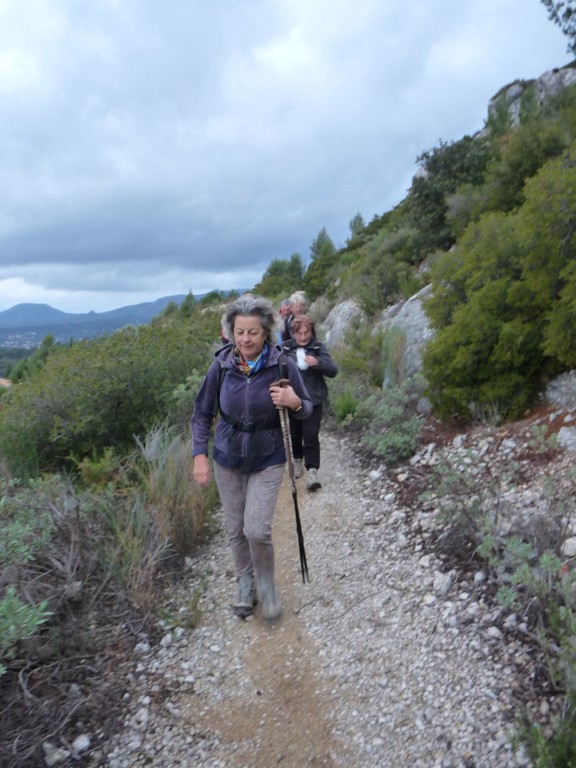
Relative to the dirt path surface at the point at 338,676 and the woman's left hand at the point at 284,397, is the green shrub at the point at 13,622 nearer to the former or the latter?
the dirt path surface at the point at 338,676

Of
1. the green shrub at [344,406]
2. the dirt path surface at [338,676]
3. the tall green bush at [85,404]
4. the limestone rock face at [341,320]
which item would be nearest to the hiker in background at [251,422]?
the dirt path surface at [338,676]

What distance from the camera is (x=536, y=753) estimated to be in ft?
6.84

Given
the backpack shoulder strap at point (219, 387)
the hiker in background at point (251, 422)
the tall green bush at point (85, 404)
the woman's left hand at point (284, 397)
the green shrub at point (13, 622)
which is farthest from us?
the tall green bush at point (85, 404)

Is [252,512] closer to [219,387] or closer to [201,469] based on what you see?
[201,469]

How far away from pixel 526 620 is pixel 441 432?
10.0 feet

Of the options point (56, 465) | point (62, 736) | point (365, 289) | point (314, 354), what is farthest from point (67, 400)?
point (365, 289)

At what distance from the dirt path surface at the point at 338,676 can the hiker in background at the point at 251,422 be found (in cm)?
40

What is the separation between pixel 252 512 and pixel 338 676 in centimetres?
108

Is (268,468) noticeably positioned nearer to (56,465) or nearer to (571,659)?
(571,659)

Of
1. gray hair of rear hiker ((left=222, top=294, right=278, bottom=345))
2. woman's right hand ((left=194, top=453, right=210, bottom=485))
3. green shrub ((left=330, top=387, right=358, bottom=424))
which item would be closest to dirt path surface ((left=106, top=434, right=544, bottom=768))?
woman's right hand ((left=194, top=453, right=210, bottom=485))

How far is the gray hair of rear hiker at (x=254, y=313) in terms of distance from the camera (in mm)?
3195

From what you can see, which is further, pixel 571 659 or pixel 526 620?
pixel 526 620

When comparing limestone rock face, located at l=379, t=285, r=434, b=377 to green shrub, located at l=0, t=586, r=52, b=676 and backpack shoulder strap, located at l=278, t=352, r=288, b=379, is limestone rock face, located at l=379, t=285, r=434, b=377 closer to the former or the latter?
backpack shoulder strap, located at l=278, t=352, r=288, b=379

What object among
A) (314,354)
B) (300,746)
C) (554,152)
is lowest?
(300,746)
